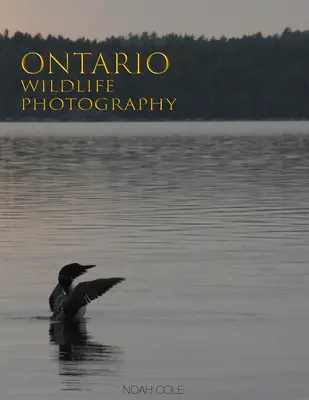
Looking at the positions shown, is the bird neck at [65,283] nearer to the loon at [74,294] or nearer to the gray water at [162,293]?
the loon at [74,294]

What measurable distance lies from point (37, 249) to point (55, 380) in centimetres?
1395

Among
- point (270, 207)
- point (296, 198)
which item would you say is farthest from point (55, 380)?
point (296, 198)

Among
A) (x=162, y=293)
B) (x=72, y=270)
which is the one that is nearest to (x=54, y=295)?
(x=72, y=270)

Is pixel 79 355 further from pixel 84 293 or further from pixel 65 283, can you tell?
pixel 65 283

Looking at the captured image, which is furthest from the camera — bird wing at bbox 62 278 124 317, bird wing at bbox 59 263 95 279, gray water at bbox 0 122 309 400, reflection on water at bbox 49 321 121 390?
bird wing at bbox 59 263 95 279

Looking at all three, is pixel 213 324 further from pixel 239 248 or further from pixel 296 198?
pixel 296 198

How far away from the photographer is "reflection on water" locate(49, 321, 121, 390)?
1848cm

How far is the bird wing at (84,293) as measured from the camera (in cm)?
2188

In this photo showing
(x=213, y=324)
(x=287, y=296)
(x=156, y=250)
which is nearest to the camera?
(x=213, y=324)

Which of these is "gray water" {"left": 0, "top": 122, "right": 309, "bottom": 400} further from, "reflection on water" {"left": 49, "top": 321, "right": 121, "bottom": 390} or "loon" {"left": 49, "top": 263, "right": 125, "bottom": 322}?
"loon" {"left": 49, "top": 263, "right": 125, "bottom": 322}

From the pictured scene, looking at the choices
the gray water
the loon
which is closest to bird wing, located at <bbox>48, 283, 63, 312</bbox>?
the loon

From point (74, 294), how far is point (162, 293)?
132 inches

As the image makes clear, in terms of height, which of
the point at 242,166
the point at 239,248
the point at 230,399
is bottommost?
the point at 230,399

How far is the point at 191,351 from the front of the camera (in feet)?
65.4
